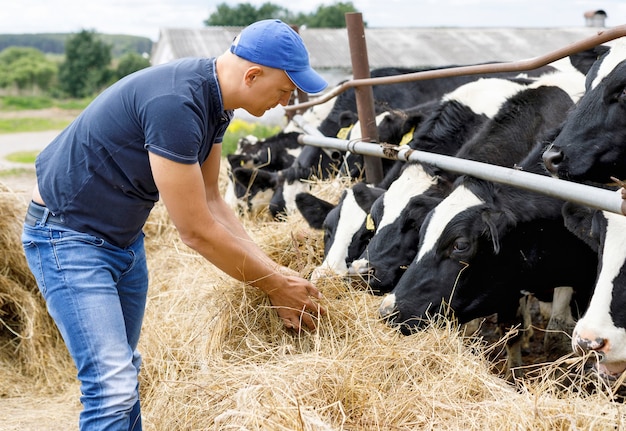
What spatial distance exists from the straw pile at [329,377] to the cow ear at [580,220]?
606 mm

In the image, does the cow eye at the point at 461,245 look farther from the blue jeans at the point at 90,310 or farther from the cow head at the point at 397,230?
the blue jeans at the point at 90,310

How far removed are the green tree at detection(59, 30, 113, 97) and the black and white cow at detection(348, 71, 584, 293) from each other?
165 feet

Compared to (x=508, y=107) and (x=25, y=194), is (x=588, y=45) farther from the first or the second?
(x=25, y=194)

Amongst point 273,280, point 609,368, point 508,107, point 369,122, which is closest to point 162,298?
point 369,122

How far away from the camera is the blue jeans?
2.67 metres

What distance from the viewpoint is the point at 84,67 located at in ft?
172

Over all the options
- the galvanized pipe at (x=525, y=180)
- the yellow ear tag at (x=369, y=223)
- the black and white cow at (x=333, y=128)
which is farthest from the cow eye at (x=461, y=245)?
the black and white cow at (x=333, y=128)

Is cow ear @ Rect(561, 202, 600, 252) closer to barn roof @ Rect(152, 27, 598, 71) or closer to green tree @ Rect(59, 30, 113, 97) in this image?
barn roof @ Rect(152, 27, 598, 71)

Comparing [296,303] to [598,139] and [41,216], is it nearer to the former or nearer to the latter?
[41,216]

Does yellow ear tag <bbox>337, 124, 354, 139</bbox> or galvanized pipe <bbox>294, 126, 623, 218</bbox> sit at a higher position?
galvanized pipe <bbox>294, 126, 623, 218</bbox>

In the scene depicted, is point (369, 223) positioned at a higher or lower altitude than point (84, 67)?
higher

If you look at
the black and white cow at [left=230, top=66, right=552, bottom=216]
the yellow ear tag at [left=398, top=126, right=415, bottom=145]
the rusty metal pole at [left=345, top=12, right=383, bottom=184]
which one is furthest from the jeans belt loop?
the black and white cow at [left=230, top=66, right=552, bottom=216]

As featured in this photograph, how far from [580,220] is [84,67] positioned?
52.8 meters

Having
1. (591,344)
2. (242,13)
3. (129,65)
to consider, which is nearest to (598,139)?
(591,344)
